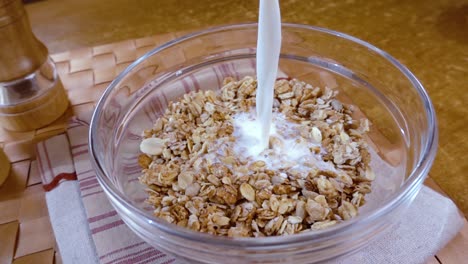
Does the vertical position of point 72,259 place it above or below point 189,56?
below

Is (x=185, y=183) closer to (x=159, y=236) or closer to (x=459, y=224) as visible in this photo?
(x=159, y=236)

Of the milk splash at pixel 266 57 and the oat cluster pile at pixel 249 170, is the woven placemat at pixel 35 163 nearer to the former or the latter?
the oat cluster pile at pixel 249 170

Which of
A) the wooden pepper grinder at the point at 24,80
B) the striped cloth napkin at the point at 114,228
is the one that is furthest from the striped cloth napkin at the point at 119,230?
the wooden pepper grinder at the point at 24,80

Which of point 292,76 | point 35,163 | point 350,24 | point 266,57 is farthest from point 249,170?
point 350,24

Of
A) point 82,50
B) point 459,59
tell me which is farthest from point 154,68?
point 459,59

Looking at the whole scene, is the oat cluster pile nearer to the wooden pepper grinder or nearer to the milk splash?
the milk splash

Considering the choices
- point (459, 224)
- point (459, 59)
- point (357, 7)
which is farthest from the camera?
point (357, 7)
